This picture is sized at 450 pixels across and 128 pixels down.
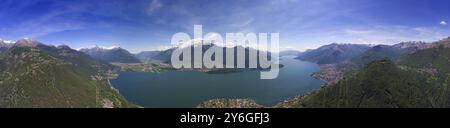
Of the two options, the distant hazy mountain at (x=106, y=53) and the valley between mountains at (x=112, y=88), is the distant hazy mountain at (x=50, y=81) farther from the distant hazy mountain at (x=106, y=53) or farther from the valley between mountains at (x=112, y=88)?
the distant hazy mountain at (x=106, y=53)

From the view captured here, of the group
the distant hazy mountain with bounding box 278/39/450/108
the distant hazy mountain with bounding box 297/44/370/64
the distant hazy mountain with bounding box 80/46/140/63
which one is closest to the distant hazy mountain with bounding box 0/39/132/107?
the distant hazy mountain with bounding box 80/46/140/63

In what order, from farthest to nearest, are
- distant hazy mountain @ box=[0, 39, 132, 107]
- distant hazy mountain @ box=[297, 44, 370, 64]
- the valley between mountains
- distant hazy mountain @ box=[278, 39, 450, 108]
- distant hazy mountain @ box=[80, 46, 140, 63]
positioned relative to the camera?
distant hazy mountain @ box=[297, 44, 370, 64] < distant hazy mountain @ box=[0, 39, 132, 107] < distant hazy mountain @ box=[278, 39, 450, 108] < the valley between mountains < distant hazy mountain @ box=[80, 46, 140, 63]

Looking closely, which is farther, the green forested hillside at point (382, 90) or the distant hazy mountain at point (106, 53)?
the green forested hillside at point (382, 90)

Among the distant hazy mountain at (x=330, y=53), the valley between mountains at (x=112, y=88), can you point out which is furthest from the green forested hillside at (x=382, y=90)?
the distant hazy mountain at (x=330, y=53)

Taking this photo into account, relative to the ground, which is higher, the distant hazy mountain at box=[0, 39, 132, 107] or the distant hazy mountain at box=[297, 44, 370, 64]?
the distant hazy mountain at box=[297, 44, 370, 64]

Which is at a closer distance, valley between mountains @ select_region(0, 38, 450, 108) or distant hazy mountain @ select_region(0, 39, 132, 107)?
valley between mountains @ select_region(0, 38, 450, 108)

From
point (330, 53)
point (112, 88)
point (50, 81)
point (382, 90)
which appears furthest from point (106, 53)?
point (330, 53)

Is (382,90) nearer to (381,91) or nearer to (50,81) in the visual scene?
(381,91)

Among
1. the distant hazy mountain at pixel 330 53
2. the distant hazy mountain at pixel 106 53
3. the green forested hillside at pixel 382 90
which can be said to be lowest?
the green forested hillside at pixel 382 90

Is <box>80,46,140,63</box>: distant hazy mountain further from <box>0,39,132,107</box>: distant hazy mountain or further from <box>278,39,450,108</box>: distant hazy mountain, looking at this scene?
<box>278,39,450,108</box>: distant hazy mountain
